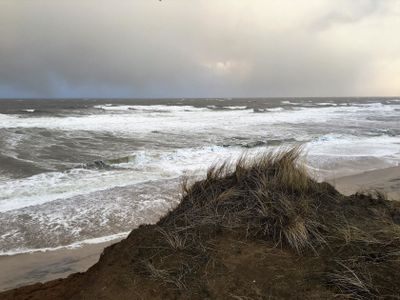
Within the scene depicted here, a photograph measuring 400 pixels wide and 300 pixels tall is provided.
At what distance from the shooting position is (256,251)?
362cm

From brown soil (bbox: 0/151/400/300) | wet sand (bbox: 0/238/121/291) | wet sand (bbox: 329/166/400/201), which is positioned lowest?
wet sand (bbox: 0/238/121/291)

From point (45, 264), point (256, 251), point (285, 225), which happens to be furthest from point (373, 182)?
point (45, 264)

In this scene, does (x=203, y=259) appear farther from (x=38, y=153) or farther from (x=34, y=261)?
(x=38, y=153)

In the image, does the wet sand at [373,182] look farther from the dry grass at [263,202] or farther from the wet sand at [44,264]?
the wet sand at [44,264]

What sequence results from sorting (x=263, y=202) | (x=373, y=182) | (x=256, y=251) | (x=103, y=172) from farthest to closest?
(x=103, y=172)
(x=373, y=182)
(x=263, y=202)
(x=256, y=251)

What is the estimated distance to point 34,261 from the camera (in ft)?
19.5

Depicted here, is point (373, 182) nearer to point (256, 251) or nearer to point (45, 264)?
point (256, 251)

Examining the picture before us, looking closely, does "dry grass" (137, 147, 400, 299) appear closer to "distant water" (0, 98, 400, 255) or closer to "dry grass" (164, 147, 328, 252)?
"dry grass" (164, 147, 328, 252)

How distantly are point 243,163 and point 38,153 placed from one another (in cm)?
1263

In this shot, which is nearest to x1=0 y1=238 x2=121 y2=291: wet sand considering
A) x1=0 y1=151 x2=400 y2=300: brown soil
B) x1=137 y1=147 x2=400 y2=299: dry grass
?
x1=0 y1=151 x2=400 y2=300: brown soil

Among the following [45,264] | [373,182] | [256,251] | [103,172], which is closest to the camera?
[256,251]

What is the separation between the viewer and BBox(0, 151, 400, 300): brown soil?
3.16 metres

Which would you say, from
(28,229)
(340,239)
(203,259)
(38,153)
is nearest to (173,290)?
(203,259)

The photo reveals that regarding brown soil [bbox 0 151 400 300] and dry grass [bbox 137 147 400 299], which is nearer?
brown soil [bbox 0 151 400 300]
